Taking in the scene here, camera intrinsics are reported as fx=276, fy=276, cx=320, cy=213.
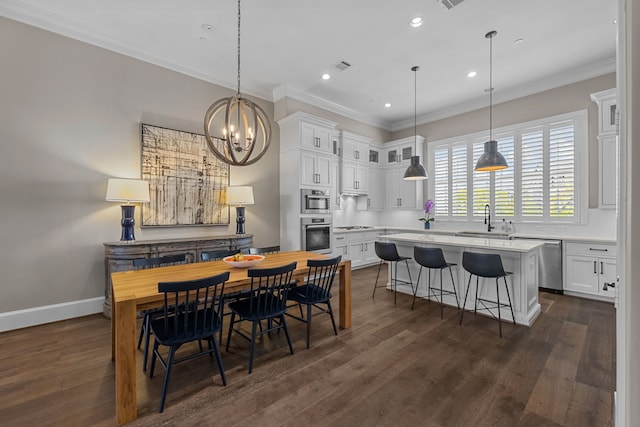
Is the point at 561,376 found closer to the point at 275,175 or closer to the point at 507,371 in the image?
the point at 507,371

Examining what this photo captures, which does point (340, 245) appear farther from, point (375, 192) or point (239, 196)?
point (239, 196)

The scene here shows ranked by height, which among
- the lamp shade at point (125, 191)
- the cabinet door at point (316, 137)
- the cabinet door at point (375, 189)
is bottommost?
the lamp shade at point (125, 191)

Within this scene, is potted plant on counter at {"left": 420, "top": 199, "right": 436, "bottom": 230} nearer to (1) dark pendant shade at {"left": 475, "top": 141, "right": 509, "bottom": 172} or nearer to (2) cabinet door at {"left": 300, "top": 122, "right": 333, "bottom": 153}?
(1) dark pendant shade at {"left": 475, "top": 141, "right": 509, "bottom": 172}

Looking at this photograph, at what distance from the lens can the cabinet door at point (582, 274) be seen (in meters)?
3.96

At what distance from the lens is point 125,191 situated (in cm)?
336

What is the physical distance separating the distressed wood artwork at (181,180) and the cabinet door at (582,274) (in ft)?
17.9

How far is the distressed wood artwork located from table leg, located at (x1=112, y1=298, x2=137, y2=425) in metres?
2.50

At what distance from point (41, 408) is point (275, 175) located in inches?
165

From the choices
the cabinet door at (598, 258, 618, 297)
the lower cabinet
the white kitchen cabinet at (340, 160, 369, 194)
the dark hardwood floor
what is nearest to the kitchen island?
the dark hardwood floor

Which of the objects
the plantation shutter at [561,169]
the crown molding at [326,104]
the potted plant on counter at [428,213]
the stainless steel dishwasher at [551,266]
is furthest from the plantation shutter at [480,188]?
the crown molding at [326,104]

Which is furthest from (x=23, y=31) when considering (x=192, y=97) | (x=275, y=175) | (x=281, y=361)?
(x=281, y=361)

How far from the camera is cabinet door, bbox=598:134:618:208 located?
160 inches

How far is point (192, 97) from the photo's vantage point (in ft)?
14.5

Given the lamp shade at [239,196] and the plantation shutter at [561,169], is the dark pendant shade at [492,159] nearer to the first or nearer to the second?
the plantation shutter at [561,169]
